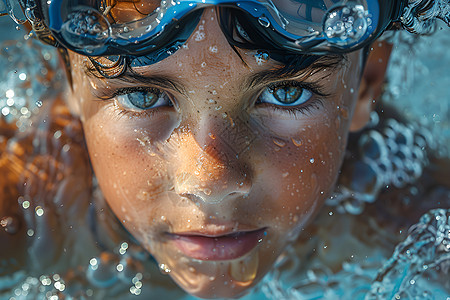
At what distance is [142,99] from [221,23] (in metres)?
0.28

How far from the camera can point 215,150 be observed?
925 millimetres

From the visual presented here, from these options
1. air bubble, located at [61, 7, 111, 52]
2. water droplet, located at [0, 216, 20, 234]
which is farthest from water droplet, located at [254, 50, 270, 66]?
water droplet, located at [0, 216, 20, 234]

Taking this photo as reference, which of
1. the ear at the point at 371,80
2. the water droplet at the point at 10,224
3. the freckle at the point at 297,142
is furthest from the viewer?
the water droplet at the point at 10,224

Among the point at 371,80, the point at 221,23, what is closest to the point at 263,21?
the point at 221,23

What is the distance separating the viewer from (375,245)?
1764mm

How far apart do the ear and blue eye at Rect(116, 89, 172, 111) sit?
59cm

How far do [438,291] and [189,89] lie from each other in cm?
101

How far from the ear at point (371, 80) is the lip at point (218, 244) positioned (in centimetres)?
49

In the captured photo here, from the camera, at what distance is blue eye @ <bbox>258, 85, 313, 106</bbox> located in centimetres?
100

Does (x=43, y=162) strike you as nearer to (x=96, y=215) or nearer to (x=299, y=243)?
(x=96, y=215)

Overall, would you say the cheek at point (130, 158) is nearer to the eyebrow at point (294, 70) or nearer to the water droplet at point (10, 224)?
the eyebrow at point (294, 70)

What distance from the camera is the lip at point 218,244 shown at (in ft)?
3.47

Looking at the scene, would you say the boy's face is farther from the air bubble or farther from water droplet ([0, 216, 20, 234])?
water droplet ([0, 216, 20, 234])

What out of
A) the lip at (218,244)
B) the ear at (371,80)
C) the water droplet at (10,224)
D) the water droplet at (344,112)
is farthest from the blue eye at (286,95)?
the water droplet at (10,224)
